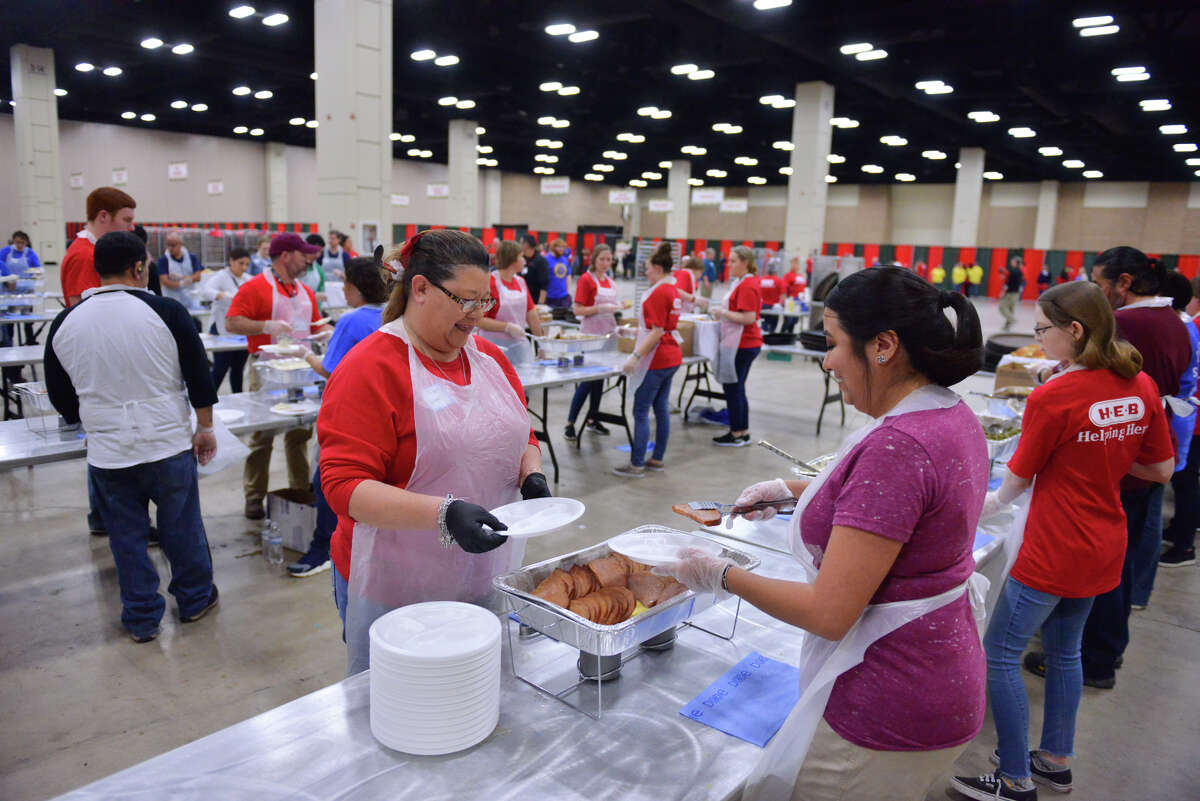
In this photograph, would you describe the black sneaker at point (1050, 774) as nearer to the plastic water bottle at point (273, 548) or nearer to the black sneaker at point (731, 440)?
the plastic water bottle at point (273, 548)

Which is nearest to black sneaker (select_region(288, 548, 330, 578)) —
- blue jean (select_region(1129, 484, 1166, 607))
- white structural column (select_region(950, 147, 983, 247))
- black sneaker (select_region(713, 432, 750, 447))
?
blue jean (select_region(1129, 484, 1166, 607))

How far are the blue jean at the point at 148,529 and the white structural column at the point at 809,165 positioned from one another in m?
11.7

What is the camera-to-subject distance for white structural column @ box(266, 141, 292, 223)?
22.2 m

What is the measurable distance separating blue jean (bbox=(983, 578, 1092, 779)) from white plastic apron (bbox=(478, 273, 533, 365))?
13.0 ft

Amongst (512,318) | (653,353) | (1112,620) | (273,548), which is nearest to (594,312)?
(512,318)

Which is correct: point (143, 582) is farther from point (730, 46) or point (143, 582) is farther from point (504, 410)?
point (730, 46)

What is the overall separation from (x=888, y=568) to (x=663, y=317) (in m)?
4.28

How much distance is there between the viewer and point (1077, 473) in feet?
6.79

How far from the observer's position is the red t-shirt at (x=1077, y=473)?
6.72ft

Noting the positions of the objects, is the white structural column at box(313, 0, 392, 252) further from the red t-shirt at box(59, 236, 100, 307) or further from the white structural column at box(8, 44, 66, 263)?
the white structural column at box(8, 44, 66, 263)

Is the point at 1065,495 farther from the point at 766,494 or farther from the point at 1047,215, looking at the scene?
the point at 1047,215

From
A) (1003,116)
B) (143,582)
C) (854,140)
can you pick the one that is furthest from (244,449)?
(854,140)

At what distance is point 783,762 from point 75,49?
15321 millimetres

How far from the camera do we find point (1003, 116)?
14234 mm
